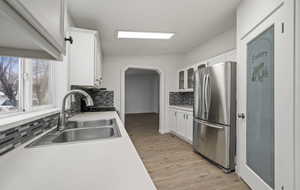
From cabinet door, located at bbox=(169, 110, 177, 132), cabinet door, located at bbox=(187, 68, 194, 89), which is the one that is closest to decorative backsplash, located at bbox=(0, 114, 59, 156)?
cabinet door, located at bbox=(187, 68, 194, 89)

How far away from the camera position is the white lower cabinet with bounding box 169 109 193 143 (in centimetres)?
365

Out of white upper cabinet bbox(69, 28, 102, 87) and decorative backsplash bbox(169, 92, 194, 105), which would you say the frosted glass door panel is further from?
decorative backsplash bbox(169, 92, 194, 105)

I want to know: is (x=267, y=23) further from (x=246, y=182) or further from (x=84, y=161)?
(x=84, y=161)

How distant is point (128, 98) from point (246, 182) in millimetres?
7831

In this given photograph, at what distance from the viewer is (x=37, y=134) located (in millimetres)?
1171

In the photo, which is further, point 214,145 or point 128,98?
point 128,98

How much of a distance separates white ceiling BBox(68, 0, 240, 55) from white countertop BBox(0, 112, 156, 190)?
6.33 feet

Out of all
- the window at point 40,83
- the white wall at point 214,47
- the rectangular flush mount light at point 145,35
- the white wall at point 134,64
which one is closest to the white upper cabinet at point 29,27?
the window at point 40,83

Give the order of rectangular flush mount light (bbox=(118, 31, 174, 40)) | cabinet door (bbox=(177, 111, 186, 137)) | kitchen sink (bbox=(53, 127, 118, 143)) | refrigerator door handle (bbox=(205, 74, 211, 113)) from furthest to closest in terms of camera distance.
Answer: cabinet door (bbox=(177, 111, 186, 137)) → rectangular flush mount light (bbox=(118, 31, 174, 40)) → refrigerator door handle (bbox=(205, 74, 211, 113)) → kitchen sink (bbox=(53, 127, 118, 143))

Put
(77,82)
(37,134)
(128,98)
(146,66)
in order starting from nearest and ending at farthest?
1. (37,134)
2. (77,82)
3. (146,66)
4. (128,98)

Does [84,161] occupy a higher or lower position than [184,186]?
higher

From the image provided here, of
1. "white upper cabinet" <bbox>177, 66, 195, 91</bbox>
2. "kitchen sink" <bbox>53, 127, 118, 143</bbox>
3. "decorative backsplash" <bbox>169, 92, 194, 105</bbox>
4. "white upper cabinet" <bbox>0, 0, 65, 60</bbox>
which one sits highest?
"white upper cabinet" <bbox>177, 66, 195, 91</bbox>

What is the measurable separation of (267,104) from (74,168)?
6.09ft

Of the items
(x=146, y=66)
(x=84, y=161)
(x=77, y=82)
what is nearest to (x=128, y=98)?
(x=146, y=66)
